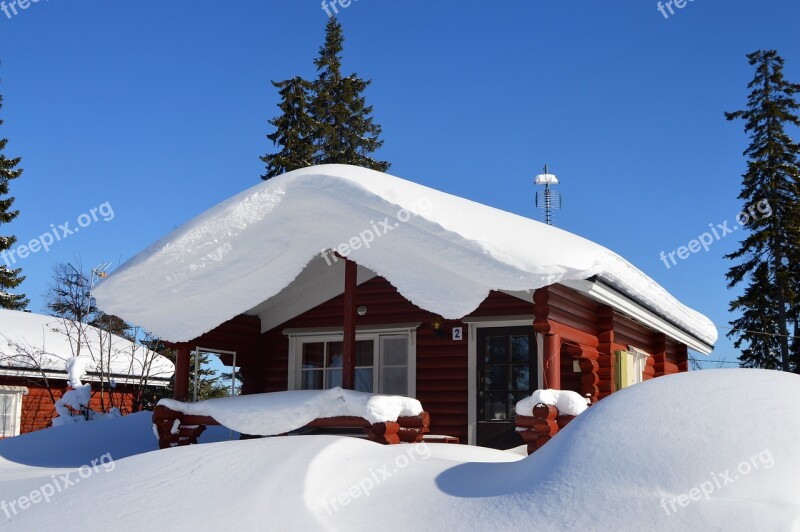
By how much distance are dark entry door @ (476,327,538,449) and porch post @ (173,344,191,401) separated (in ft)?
14.0

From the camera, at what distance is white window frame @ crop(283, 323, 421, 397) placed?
1243cm

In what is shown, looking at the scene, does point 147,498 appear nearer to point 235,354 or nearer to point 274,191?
point 274,191

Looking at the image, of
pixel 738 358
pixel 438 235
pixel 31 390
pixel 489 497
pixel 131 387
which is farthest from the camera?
pixel 738 358

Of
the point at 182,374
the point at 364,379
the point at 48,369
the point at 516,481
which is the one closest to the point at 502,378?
the point at 364,379

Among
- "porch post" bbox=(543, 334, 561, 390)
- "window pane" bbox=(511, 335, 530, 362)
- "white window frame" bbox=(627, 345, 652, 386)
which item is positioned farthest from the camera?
"white window frame" bbox=(627, 345, 652, 386)

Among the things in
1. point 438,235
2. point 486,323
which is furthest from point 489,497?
point 486,323

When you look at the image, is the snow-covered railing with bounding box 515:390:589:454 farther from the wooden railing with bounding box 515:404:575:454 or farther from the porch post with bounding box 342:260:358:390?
the porch post with bounding box 342:260:358:390

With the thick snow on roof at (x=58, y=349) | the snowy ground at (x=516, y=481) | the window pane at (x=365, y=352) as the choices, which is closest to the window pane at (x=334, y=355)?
the window pane at (x=365, y=352)

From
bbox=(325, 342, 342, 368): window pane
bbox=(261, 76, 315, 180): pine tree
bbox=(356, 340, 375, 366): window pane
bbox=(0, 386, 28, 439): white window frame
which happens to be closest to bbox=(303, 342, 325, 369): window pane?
bbox=(325, 342, 342, 368): window pane

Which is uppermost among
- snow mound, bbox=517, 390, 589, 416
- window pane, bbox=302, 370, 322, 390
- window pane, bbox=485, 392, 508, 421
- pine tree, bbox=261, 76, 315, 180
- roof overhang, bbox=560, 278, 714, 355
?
pine tree, bbox=261, 76, 315, 180

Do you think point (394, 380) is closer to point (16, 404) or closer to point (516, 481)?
point (516, 481)

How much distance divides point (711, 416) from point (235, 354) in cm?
913

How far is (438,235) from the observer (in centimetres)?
858

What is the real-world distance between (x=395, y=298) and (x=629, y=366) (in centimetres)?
406
